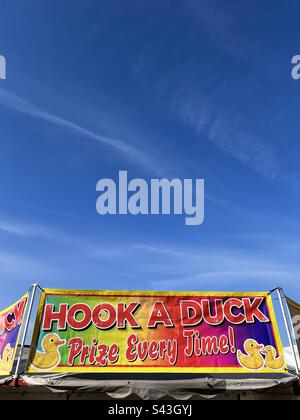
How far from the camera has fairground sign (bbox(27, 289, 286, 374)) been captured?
8.98 meters

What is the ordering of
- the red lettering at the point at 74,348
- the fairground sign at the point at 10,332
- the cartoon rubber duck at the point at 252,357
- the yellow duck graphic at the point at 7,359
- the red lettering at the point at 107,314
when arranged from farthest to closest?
the red lettering at the point at 107,314, the cartoon rubber duck at the point at 252,357, the red lettering at the point at 74,348, the fairground sign at the point at 10,332, the yellow duck graphic at the point at 7,359

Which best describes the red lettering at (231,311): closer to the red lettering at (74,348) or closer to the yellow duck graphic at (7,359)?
the red lettering at (74,348)

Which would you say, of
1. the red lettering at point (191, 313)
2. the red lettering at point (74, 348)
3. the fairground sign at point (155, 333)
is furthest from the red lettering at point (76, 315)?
the red lettering at point (191, 313)

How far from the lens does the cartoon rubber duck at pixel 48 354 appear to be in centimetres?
875

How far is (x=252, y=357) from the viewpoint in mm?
9172

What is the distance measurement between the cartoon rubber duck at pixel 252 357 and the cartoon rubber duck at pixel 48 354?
13.9ft

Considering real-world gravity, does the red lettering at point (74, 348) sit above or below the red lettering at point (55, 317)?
below

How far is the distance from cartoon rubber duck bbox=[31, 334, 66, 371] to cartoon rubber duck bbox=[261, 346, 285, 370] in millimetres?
4820

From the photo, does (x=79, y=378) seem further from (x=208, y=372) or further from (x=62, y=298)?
(x=208, y=372)

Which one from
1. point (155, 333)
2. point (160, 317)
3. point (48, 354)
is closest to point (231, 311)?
point (160, 317)

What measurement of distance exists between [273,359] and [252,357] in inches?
19.1

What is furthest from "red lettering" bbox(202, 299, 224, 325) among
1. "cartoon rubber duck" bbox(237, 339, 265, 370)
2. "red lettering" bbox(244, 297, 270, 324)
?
"cartoon rubber duck" bbox(237, 339, 265, 370)

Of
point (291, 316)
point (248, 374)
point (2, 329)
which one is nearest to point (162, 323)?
point (248, 374)

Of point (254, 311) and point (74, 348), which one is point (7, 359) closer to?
point (74, 348)
